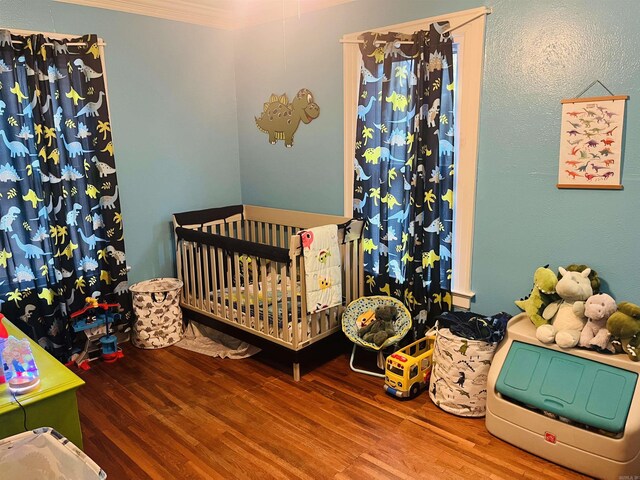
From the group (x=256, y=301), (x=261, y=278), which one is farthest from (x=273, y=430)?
(x=261, y=278)

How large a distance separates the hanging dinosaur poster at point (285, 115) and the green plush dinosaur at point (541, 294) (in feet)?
6.05

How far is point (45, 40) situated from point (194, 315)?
198cm

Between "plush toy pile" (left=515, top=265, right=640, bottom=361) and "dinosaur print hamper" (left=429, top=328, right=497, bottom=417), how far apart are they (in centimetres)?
29

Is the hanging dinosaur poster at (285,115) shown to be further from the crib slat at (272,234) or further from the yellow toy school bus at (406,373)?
the yellow toy school bus at (406,373)

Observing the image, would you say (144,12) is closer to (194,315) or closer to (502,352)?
Result: (194,315)

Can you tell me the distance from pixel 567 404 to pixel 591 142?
47.5 inches

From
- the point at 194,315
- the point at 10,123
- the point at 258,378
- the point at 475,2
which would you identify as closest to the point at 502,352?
the point at 258,378

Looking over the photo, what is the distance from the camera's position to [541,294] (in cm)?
237

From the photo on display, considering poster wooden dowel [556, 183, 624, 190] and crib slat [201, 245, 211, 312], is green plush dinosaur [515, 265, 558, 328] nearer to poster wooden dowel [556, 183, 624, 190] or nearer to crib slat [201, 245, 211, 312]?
poster wooden dowel [556, 183, 624, 190]

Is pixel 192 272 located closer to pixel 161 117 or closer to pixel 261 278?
pixel 261 278

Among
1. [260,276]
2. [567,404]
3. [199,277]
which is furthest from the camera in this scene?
[199,277]

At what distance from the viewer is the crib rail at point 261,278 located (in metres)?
2.81

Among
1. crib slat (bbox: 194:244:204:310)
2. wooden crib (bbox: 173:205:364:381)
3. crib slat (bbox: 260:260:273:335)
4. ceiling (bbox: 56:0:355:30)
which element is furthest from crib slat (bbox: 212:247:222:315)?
ceiling (bbox: 56:0:355:30)

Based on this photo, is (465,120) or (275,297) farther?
(275,297)
